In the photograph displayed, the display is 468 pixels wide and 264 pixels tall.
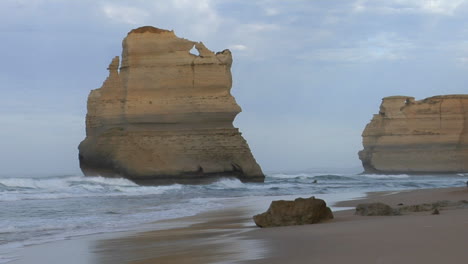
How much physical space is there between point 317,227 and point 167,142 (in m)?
25.4

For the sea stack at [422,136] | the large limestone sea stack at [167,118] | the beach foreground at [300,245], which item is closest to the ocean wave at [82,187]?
the large limestone sea stack at [167,118]

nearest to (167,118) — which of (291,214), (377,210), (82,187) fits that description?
(82,187)

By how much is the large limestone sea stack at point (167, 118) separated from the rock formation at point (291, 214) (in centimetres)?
2337

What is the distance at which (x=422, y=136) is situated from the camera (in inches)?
2352

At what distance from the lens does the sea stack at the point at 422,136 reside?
58594 mm

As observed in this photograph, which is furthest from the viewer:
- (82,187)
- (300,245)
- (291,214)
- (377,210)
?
(82,187)

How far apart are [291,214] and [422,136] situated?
2044 inches

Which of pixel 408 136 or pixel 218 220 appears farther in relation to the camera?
pixel 408 136

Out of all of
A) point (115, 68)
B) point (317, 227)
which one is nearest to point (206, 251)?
point (317, 227)

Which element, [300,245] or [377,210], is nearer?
[300,245]

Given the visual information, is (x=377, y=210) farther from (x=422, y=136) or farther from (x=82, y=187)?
(x=422, y=136)

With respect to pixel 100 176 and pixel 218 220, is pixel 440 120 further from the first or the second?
pixel 218 220

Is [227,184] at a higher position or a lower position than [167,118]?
lower

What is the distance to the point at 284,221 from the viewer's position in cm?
1019
